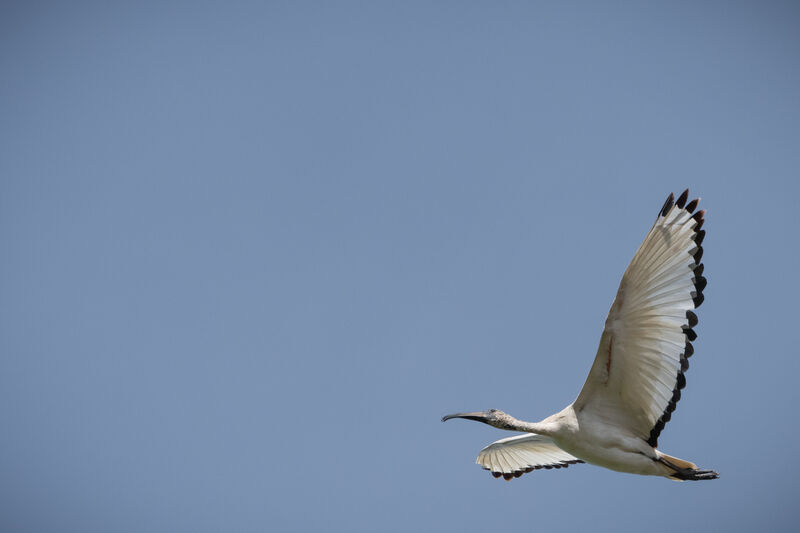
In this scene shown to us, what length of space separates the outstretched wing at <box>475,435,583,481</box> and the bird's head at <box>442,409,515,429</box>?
0.98 meters

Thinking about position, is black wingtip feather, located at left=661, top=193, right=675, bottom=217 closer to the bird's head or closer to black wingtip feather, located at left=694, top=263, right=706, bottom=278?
black wingtip feather, located at left=694, top=263, right=706, bottom=278

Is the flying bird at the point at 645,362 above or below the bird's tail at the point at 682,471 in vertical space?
above

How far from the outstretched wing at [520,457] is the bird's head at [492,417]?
3.23 ft

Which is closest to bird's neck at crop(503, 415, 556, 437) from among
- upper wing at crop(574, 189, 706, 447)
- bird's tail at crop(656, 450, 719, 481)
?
upper wing at crop(574, 189, 706, 447)

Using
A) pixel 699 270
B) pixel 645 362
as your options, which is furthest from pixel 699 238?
pixel 645 362

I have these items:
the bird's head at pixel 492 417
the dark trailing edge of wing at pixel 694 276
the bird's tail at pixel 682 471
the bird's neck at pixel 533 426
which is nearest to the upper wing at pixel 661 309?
the dark trailing edge of wing at pixel 694 276

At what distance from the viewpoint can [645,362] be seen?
8109mm

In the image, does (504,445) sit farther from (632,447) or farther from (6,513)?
(6,513)

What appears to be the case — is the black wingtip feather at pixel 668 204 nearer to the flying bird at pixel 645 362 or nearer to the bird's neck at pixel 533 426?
the flying bird at pixel 645 362

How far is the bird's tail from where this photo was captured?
7.98 m

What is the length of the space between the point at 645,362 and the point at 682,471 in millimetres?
1307

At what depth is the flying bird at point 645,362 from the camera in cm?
770

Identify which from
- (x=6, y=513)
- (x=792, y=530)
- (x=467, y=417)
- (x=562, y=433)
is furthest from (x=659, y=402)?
(x=6, y=513)

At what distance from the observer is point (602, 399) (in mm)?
8492
